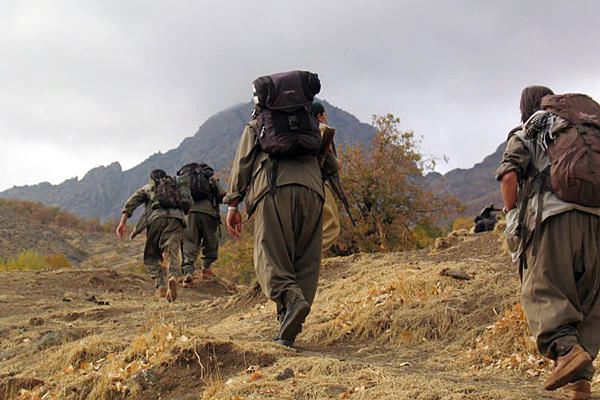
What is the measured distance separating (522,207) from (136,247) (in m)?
38.2

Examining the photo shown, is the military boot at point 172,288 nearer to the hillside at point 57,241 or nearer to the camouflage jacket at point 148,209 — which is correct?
the camouflage jacket at point 148,209

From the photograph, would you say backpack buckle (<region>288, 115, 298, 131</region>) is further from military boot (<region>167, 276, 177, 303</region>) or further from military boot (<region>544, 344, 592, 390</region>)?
military boot (<region>167, 276, 177, 303</region>)

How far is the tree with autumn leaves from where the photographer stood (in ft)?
62.4

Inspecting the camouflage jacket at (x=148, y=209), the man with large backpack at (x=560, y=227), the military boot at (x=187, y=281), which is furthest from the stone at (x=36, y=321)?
the man with large backpack at (x=560, y=227)

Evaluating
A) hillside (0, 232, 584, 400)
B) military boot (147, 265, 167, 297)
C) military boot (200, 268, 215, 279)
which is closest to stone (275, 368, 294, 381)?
hillside (0, 232, 584, 400)

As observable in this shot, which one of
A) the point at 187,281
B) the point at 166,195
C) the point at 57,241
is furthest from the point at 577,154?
the point at 57,241

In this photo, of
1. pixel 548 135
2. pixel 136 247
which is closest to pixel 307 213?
pixel 548 135

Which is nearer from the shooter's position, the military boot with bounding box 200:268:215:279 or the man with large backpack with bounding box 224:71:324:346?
the man with large backpack with bounding box 224:71:324:346

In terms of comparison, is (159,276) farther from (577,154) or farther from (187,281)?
(577,154)

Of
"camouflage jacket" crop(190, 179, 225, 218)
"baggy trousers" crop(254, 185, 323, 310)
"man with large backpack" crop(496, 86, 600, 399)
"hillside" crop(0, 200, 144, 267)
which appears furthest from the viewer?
"hillside" crop(0, 200, 144, 267)

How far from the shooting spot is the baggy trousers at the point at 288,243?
15.7 ft

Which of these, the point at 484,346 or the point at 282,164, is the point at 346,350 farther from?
the point at 282,164

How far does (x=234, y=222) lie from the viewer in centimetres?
530

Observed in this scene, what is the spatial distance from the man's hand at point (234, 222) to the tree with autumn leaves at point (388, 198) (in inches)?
489
